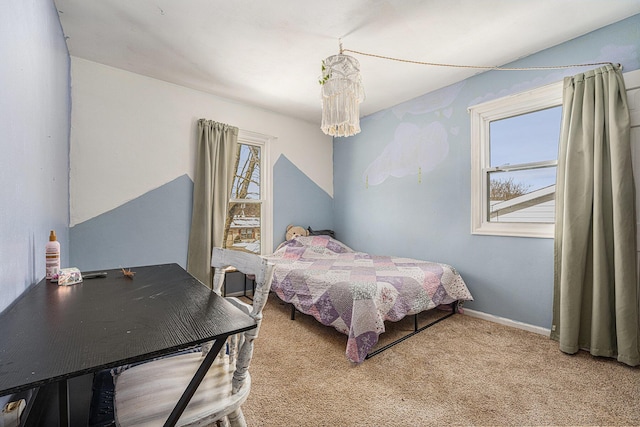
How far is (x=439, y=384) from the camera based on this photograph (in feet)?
5.49

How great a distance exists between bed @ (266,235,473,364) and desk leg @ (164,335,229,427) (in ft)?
4.37

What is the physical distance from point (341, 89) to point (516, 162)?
1882 millimetres

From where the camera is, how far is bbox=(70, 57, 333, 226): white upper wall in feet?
8.12

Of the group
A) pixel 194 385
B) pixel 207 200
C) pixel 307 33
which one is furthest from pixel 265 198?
pixel 194 385

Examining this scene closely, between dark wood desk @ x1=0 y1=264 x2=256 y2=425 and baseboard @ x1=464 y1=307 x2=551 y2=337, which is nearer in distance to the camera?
dark wood desk @ x1=0 y1=264 x2=256 y2=425

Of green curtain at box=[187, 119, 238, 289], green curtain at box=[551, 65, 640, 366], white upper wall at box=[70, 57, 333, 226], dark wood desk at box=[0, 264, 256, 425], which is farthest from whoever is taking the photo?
green curtain at box=[187, 119, 238, 289]

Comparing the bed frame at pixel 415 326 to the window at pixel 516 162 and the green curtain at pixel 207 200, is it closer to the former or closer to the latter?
the window at pixel 516 162

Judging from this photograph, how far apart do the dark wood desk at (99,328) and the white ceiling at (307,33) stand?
1873mm

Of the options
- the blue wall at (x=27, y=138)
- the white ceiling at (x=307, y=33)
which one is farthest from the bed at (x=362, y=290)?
the white ceiling at (x=307, y=33)

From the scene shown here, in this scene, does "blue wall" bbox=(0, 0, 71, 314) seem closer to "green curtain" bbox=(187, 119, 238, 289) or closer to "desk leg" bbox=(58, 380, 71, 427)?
"desk leg" bbox=(58, 380, 71, 427)

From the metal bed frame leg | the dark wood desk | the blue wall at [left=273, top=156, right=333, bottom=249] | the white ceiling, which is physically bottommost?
the metal bed frame leg

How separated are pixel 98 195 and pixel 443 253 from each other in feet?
11.5

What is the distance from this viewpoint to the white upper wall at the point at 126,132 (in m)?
2.47

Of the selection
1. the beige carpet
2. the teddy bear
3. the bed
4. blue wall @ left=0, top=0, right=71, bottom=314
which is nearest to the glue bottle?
blue wall @ left=0, top=0, right=71, bottom=314
